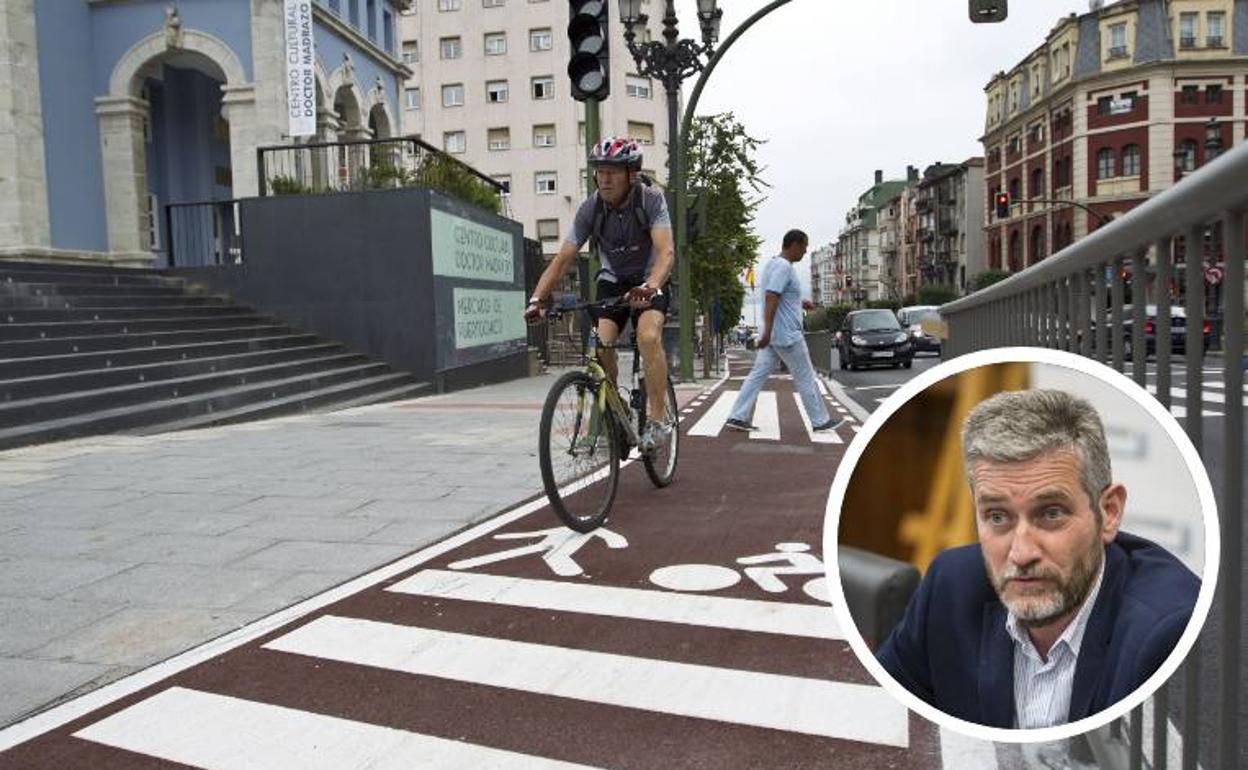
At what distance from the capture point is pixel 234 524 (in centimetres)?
526

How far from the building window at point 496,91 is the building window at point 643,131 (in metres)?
8.02

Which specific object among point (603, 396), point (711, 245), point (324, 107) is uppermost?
point (324, 107)

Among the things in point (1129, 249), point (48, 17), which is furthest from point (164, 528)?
point (48, 17)

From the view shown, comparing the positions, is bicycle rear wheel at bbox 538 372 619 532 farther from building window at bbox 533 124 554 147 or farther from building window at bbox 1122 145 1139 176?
building window at bbox 1122 145 1139 176

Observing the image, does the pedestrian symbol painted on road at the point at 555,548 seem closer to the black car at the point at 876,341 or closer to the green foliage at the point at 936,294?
the black car at the point at 876,341

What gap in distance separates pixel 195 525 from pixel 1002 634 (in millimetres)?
4995

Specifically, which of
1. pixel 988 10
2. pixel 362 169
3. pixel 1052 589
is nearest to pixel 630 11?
pixel 362 169

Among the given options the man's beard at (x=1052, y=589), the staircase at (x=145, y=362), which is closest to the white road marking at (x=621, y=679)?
the man's beard at (x=1052, y=589)

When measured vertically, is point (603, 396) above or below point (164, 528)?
above

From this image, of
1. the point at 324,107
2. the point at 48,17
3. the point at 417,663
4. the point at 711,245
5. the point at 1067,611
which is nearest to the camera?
the point at 1067,611

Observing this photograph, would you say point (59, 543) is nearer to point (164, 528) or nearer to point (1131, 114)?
point (164, 528)

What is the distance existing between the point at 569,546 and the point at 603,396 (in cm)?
90

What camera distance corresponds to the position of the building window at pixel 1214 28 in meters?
60.4

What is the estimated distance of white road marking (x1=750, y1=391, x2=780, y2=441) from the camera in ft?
30.6
